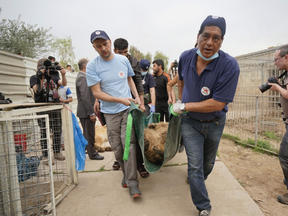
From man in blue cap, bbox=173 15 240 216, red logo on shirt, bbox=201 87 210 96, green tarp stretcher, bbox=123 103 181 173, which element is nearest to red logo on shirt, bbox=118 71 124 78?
green tarp stretcher, bbox=123 103 181 173

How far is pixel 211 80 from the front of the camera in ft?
6.04

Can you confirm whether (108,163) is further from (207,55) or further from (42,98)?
(207,55)

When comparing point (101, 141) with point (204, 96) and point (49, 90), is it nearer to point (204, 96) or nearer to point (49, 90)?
point (49, 90)

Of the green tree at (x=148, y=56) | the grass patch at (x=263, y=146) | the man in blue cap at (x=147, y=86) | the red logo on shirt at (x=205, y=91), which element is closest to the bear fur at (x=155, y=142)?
the man in blue cap at (x=147, y=86)

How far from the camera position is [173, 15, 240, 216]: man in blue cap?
179cm

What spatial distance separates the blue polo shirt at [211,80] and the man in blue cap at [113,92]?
83 centimetres

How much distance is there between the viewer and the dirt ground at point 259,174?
2348mm

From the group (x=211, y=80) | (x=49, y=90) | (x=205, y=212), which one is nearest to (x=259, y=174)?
(x=205, y=212)

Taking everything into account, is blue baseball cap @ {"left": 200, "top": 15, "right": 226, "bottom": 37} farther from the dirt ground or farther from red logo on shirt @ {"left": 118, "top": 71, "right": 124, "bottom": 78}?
the dirt ground

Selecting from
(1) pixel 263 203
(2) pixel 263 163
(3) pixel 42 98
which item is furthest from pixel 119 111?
(2) pixel 263 163

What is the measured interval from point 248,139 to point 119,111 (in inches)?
139

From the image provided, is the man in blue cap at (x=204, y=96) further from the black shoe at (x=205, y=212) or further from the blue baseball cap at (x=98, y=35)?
the blue baseball cap at (x=98, y=35)

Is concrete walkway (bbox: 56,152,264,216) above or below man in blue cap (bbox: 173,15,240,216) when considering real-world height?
below

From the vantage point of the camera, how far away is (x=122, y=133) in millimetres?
2576
